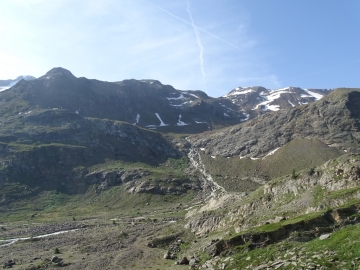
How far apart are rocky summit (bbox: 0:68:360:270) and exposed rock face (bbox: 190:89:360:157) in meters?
0.65

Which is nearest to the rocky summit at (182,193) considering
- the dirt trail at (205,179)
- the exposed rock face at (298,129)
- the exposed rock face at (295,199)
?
the exposed rock face at (295,199)

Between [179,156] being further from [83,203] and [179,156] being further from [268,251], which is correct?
[268,251]

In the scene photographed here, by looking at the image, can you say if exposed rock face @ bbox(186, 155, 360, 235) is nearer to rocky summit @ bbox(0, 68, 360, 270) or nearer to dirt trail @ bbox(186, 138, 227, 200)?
rocky summit @ bbox(0, 68, 360, 270)

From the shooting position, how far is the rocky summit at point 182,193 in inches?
1208

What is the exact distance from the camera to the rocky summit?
30.7 metres

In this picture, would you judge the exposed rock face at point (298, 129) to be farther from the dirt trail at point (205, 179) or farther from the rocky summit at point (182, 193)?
the dirt trail at point (205, 179)

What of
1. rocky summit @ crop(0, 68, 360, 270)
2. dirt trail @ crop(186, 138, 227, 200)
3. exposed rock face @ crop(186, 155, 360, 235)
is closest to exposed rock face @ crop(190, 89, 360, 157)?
rocky summit @ crop(0, 68, 360, 270)

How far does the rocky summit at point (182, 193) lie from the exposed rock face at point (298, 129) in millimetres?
652

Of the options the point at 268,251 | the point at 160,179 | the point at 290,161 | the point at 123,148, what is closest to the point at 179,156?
the point at 123,148

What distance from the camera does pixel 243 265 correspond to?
27.0m

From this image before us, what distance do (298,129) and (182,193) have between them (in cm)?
7385

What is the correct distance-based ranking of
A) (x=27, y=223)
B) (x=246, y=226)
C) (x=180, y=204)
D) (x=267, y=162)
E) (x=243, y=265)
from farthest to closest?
(x=267, y=162)
(x=180, y=204)
(x=27, y=223)
(x=246, y=226)
(x=243, y=265)

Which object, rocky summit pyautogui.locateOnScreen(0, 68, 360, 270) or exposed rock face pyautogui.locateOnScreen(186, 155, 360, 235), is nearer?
rocky summit pyautogui.locateOnScreen(0, 68, 360, 270)

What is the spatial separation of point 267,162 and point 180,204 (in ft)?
168
